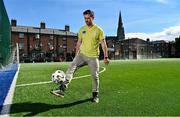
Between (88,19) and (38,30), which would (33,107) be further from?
(38,30)

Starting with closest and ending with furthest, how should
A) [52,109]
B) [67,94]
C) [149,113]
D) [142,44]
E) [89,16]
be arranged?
[149,113], [52,109], [89,16], [67,94], [142,44]

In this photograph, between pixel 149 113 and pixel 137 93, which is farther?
pixel 137 93

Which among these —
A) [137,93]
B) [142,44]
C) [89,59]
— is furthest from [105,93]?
[142,44]

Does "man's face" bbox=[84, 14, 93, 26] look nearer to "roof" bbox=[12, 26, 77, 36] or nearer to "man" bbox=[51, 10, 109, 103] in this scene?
Answer: "man" bbox=[51, 10, 109, 103]

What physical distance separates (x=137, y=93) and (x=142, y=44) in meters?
142

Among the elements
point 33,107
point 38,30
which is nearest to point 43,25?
point 38,30

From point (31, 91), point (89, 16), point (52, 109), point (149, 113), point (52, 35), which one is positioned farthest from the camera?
point (52, 35)

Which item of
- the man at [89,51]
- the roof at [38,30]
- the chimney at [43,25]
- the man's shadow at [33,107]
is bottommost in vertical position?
the man's shadow at [33,107]

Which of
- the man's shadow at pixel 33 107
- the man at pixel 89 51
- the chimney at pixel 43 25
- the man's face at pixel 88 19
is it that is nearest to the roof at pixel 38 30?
the chimney at pixel 43 25

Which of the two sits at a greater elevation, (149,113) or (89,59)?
(89,59)

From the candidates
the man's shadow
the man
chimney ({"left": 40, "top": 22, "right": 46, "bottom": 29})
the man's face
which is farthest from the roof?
the man's shadow

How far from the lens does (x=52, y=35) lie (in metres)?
117

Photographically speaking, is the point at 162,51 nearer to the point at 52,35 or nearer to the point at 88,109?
the point at 52,35

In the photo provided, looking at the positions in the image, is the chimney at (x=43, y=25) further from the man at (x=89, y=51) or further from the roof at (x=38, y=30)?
the man at (x=89, y=51)
